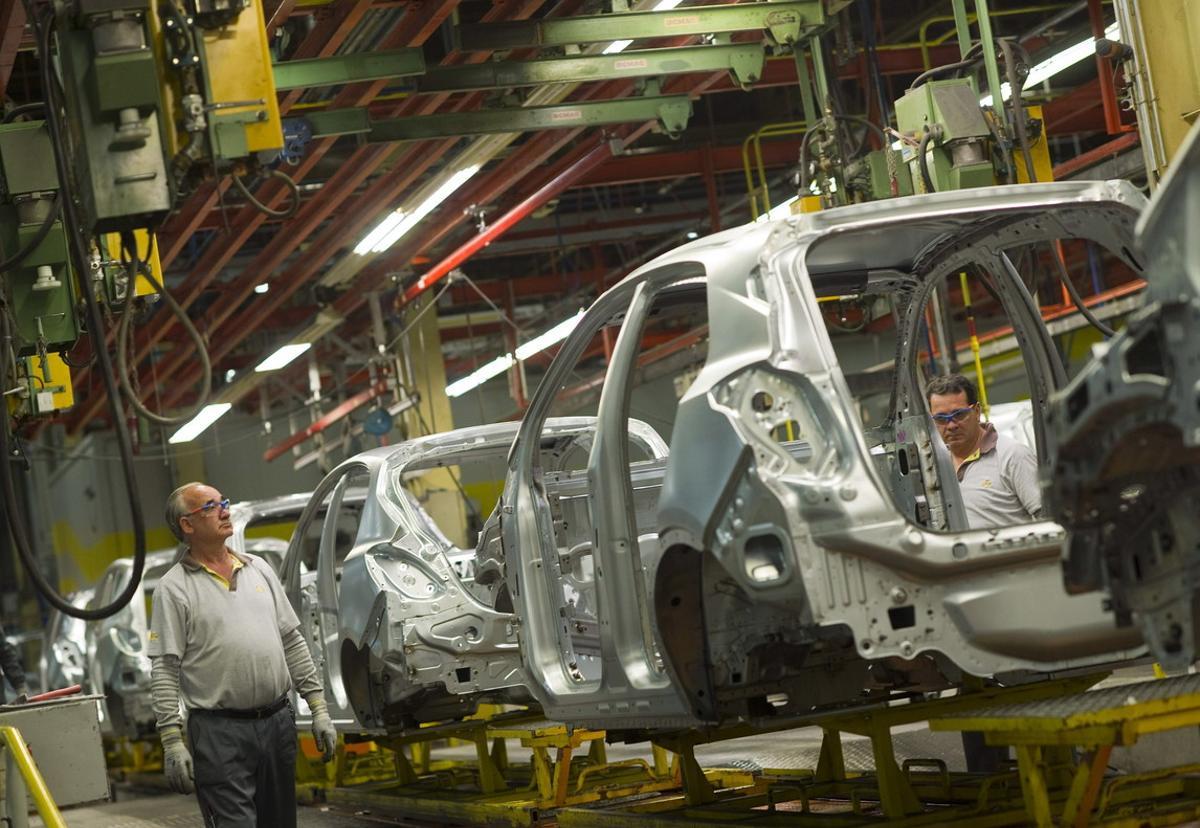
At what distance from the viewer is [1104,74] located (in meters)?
10.2

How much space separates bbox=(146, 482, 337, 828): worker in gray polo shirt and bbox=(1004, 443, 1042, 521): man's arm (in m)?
2.99

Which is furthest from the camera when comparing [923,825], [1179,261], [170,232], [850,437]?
[170,232]

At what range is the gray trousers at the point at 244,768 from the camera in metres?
6.08

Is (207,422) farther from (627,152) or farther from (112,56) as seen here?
(112,56)

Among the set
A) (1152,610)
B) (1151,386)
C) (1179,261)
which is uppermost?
(1179,261)

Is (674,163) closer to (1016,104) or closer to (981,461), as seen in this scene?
(1016,104)

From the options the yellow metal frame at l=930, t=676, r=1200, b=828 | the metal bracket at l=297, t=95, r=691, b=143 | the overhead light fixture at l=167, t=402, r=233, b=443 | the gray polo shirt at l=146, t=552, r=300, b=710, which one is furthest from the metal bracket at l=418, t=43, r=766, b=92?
the overhead light fixture at l=167, t=402, r=233, b=443

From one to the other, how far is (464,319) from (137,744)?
798 centimetres

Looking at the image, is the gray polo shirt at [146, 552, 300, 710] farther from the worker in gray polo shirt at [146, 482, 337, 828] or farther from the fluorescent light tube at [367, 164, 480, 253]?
the fluorescent light tube at [367, 164, 480, 253]

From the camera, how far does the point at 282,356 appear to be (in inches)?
692

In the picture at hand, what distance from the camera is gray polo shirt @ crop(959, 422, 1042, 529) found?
6711 millimetres

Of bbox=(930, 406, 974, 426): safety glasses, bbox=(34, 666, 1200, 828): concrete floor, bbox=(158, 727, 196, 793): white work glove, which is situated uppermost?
bbox=(930, 406, 974, 426): safety glasses

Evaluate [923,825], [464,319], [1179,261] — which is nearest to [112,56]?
[1179,261]

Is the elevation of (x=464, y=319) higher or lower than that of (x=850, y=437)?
higher
